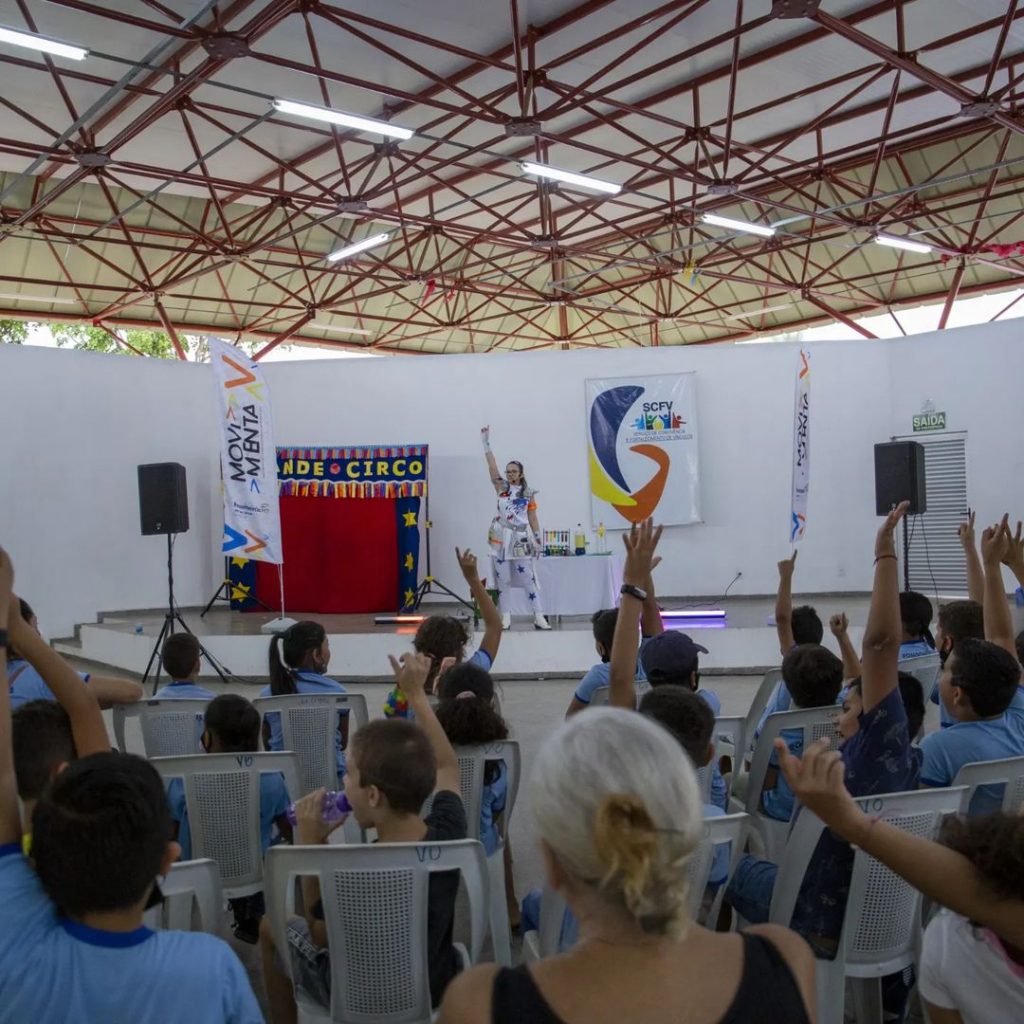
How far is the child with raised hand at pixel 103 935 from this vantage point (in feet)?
4.28

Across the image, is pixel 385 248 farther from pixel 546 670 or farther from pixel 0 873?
pixel 0 873

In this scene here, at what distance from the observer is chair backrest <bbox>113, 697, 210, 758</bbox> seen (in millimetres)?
3727

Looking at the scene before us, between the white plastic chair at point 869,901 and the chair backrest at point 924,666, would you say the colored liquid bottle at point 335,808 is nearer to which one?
the white plastic chair at point 869,901

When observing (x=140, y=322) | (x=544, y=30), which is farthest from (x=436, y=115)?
(x=140, y=322)

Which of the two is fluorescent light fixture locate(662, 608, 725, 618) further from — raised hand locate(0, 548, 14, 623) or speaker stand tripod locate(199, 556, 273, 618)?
raised hand locate(0, 548, 14, 623)

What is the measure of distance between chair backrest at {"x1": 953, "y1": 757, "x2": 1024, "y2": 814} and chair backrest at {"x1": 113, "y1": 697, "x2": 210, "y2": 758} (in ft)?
8.55

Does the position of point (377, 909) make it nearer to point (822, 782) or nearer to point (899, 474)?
point (822, 782)

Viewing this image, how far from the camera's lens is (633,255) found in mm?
16891

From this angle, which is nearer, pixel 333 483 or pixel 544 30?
pixel 544 30

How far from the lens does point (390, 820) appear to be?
Answer: 2.05 metres

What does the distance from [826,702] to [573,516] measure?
7.72 metres

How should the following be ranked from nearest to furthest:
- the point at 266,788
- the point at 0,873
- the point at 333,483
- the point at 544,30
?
the point at 0,873 < the point at 266,788 < the point at 544,30 < the point at 333,483

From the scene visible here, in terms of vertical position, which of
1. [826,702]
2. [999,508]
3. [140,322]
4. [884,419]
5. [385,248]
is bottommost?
[826,702]

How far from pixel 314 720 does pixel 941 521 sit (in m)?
8.99
